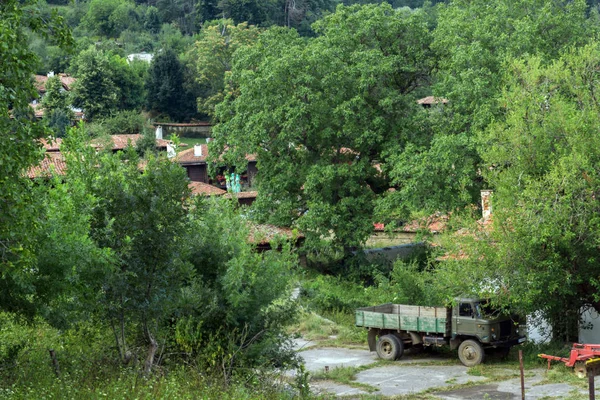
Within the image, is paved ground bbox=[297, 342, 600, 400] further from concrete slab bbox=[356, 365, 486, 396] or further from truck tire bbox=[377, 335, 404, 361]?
truck tire bbox=[377, 335, 404, 361]

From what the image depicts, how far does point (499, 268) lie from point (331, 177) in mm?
14111

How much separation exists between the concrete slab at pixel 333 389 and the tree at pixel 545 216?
4.48 metres

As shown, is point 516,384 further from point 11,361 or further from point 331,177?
point 331,177

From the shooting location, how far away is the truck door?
24.9 metres

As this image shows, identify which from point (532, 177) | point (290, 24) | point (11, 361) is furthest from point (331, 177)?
point (290, 24)

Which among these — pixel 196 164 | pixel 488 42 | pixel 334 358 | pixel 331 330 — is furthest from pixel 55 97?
pixel 334 358

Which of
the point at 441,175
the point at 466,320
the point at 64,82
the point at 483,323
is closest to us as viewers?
the point at 483,323

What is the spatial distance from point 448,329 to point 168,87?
5930 centimetres

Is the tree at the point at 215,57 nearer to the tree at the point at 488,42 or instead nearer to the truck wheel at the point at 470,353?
the tree at the point at 488,42

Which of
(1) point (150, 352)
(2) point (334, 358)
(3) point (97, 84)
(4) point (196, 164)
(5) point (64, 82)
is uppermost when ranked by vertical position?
(5) point (64, 82)

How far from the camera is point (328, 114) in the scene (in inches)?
1528

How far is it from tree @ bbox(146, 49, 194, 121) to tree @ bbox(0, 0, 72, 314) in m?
70.1

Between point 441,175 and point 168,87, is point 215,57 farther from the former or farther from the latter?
point 441,175

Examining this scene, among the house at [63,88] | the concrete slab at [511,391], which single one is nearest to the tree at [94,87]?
the house at [63,88]
